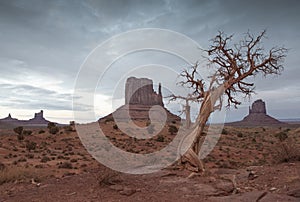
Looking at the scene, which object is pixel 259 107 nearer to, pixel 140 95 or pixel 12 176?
pixel 140 95

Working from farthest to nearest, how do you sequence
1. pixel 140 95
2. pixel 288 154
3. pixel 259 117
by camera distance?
pixel 259 117 < pixel 140 95 < pixel 288 154

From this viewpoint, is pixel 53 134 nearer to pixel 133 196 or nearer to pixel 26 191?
pixel 26 191

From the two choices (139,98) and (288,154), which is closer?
(288,154)

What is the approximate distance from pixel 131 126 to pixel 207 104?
114 feet

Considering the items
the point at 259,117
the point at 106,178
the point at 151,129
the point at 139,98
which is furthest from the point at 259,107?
the point at 106,178

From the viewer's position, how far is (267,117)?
363 ft

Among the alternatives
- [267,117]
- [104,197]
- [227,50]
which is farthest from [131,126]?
[267,117]

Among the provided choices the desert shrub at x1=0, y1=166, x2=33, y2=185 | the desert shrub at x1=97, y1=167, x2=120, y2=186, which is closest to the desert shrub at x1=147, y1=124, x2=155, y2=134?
the desert shrub at x1=0, y1=166, x2=33, y2=185

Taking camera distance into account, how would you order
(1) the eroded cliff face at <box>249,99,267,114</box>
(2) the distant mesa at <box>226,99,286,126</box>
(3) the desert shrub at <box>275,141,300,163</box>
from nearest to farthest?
(3) the desert shrub at <box>275,141,300,163</box>, (2) the distant mesa at <box>226,99,286,126</box>, (1) the eroded cliff face at <box>249,99,267,114</box>

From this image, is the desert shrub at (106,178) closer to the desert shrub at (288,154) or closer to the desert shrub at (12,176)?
the desert shrub at (12,176)

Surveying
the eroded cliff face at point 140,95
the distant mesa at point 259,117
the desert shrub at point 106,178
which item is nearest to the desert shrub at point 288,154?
the desert shrub at point 106,178

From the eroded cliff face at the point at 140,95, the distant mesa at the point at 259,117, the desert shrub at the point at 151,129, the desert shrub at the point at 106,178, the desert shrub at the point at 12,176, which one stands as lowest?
the desert shrub at the point at 12,176

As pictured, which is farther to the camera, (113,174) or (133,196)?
(113,174)

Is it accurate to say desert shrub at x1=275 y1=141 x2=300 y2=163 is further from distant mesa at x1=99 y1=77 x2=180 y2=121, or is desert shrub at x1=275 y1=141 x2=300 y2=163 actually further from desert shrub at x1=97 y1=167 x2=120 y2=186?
distant mesa at x1=99 y1=77 x2=180 y2=121
